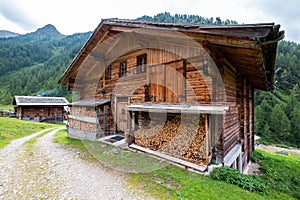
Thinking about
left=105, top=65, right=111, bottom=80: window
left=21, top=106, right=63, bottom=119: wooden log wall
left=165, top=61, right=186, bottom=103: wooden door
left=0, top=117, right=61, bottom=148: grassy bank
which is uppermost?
left=105, top=65, right=111, bottom=80: window

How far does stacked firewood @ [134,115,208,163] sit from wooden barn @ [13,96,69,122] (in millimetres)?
Answer: 23956

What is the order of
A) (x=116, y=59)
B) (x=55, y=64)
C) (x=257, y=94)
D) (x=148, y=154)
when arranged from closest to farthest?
1. (x=148, y=154)
2. (x=116, y=59)
3. (x=257, y=94)
4. (x=55, y=64)

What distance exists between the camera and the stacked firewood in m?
6.44

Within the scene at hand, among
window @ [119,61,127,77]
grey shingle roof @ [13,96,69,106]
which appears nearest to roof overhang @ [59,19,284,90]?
window @ [119,61,127,77]

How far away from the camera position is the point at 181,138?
696cm

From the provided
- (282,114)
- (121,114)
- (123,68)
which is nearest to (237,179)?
(121,114)

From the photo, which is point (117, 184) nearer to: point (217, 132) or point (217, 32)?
point (217, 132)

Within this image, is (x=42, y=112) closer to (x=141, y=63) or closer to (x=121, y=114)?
(x=121, y=114)

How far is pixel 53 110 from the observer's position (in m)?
29.5

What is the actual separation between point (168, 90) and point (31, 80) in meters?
86.6

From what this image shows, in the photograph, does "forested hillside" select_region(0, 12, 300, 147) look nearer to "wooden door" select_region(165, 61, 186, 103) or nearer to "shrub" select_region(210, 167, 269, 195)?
"wooden door" select_region(165, 61, 186, 103)

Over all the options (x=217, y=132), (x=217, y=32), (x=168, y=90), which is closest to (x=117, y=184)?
(x=217, y=132)

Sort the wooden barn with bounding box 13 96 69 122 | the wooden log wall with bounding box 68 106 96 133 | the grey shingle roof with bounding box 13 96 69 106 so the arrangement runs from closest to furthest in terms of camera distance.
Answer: the wooden log wall with bounding box 68 106 96 133
the grey shingle roof with bounding box 13 96 69 106
the wooden barn with bounding box 13 96 69 122

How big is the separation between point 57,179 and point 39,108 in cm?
2706
